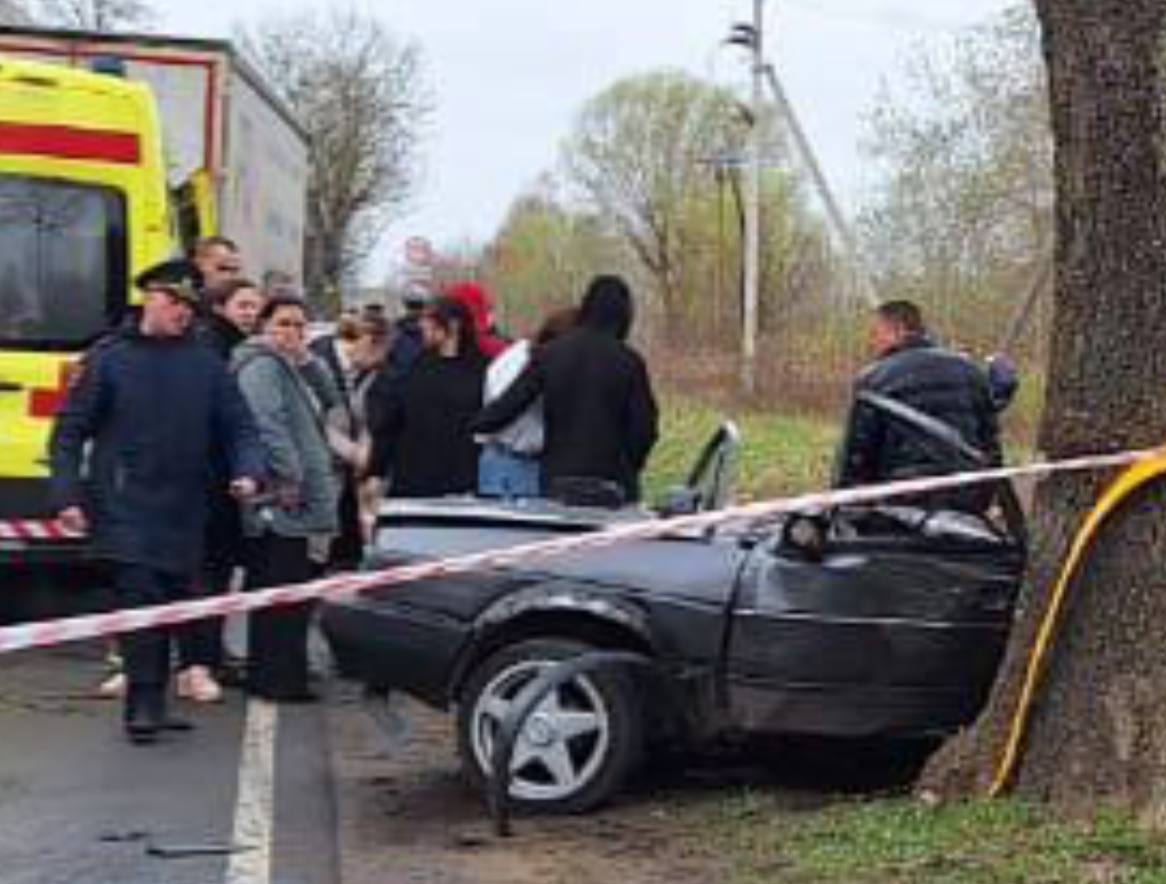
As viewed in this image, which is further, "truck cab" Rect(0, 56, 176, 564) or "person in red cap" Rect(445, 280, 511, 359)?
"truck cab" Rect(0, 56, 176, 564)

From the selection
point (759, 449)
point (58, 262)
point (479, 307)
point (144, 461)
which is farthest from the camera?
point (759, 449)

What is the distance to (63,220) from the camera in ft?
38.3

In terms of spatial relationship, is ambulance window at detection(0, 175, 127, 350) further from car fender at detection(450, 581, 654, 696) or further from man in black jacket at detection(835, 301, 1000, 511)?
car fender at detection(450, 581, 654, 696)

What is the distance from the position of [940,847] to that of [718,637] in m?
1.10

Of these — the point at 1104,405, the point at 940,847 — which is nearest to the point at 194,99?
the point at 1104,405

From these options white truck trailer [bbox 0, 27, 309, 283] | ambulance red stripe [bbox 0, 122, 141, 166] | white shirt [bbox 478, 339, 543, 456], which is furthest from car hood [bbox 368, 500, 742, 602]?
white truck trailer [bbox 0, 27, 309, 283]

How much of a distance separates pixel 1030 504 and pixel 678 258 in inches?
2683

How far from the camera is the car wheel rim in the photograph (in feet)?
24.1

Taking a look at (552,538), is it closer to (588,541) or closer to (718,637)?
(588,541)

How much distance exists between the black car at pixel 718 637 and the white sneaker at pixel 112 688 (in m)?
2.65

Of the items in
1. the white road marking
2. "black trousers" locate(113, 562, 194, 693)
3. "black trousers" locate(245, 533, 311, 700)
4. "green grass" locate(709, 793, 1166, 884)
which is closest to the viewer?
"green grass" locate(709, 793, 1166, 884)

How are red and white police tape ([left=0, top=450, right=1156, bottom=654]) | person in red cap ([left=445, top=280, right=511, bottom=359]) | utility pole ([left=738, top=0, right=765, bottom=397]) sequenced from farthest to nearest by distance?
1. utility pole ([left=738, top=0, right=765, bottom=397])
2. person in red cap ([left=445, top=280, right=511, bottom=359])
3. red and white police tape ([left=0, top=450, right=1156, bottom=654])

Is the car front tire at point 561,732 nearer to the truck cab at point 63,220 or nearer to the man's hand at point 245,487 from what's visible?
the man's hand at point 245,487

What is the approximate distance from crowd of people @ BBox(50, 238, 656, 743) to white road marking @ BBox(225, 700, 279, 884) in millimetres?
308
